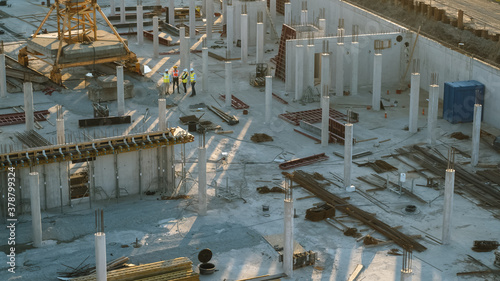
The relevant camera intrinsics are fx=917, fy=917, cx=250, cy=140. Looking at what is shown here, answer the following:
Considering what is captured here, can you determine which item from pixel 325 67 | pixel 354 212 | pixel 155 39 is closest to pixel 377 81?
pixel 325 67

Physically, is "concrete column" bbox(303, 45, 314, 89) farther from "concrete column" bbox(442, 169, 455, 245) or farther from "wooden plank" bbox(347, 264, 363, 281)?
"wooden plank" bbox(347, 264, 363, 281)

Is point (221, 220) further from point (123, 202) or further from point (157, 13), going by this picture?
point (157, 13)

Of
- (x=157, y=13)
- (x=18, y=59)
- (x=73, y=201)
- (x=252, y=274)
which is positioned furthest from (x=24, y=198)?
(x=157, y=13)

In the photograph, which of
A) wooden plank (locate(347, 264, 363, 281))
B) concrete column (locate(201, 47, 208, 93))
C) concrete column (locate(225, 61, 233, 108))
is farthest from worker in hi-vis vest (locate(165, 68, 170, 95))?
wooden plank (locate(347, 264, 363, 281))

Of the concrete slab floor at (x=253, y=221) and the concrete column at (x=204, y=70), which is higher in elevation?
the concrete column at (x=204, y=70)

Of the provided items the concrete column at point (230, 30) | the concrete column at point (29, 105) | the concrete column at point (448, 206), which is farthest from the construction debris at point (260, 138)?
the concrete column at point (230, 30)

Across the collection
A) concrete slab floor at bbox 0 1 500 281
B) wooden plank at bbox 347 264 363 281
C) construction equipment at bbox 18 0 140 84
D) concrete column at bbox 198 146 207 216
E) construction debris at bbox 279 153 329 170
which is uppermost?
construction equipment at bbox 18 0 140 84

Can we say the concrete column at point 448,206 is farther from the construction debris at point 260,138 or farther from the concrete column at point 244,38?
the concrete column at point 244,38
